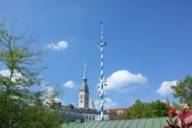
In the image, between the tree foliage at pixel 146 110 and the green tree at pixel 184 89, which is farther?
the tree foliage at pixel 146 110

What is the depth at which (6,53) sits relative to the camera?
2519 cm

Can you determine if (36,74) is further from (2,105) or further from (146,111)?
(146,111)

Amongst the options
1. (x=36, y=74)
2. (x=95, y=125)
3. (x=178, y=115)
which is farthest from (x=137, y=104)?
(x=178, y=115)

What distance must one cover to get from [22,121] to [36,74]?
11.1ft

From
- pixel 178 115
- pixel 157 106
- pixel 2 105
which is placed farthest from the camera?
pixel 157 106

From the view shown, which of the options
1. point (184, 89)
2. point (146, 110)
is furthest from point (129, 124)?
point (146, 110)

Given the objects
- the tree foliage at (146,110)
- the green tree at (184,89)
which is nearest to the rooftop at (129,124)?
the green tree at (184,89)

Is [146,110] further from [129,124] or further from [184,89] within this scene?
[129,124]

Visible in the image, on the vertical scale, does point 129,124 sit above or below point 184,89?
below

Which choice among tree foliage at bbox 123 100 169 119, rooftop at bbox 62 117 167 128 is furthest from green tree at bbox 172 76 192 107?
rooftop at bbox 62 117 167 128

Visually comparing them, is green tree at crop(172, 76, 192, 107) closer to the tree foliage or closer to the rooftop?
the tree foliage

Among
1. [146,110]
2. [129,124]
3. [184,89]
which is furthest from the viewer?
[146,110]

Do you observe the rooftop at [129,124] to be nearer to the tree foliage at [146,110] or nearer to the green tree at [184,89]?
the green tree at [184,89]

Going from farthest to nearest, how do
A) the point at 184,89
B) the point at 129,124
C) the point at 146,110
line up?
the point at 146,110 → the point at 184,89 → the point at 129,124
